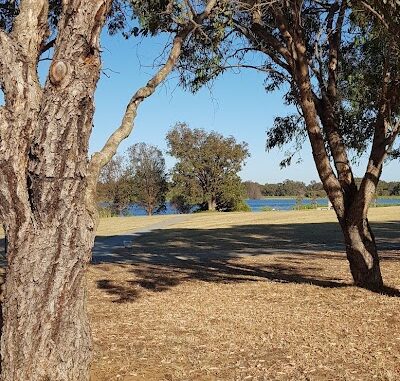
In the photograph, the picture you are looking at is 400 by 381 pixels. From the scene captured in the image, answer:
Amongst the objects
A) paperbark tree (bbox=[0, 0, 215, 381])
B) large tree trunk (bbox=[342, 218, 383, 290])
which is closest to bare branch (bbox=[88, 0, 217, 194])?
paperbark tree (bbox=[0, 0, 215, 381])

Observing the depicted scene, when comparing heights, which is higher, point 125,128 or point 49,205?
point 125,128

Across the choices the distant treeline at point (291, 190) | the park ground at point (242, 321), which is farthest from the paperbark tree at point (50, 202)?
the distant treeline at point (291, 190)

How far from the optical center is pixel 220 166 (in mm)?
57312

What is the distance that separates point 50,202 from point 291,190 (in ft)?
210

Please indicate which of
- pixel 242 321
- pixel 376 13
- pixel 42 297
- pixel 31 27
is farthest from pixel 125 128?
pixel 376 13

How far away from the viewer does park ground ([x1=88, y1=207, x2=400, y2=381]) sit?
4.99 m

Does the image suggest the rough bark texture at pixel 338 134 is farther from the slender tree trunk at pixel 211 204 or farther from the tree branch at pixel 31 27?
the slender tree trunk at pixel 211 204

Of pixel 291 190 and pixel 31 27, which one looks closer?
pixel 31 27

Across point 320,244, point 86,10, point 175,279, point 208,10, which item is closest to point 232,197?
point 320,244

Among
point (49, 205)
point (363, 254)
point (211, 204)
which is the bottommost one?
point (363, 254)

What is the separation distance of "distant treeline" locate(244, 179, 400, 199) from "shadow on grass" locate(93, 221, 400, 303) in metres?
28.1

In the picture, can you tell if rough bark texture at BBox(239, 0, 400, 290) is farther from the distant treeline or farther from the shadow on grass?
the distant treeline

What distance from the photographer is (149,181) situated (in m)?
61.2

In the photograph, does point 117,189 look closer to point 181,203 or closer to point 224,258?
point 181,203
